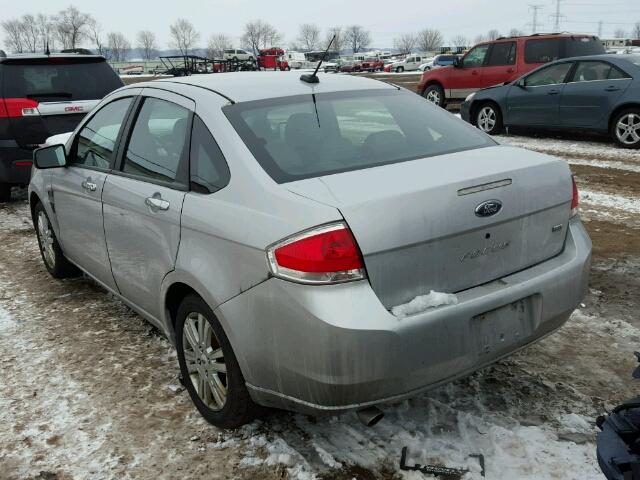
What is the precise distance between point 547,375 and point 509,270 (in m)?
1.04

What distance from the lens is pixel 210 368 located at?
9.75ft

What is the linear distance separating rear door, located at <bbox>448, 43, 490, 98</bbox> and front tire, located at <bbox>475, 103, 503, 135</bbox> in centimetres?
302

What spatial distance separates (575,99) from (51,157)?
9.19m

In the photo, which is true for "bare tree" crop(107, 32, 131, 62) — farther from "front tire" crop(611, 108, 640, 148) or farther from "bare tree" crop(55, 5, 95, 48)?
"front tire" crop(611, 108, 640, 148)

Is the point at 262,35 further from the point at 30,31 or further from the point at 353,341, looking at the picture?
the point at 353,341

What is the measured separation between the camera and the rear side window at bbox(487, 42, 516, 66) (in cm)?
1454

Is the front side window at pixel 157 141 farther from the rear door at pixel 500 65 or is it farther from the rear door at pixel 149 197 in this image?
the rear door at pixel 500 65

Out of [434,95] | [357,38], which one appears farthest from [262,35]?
[434,95]

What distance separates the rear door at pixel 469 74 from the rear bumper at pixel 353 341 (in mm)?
13571

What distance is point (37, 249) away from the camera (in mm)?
6309

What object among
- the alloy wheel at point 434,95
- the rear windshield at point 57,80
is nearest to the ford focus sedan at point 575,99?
the alloy wheel at point 434,95

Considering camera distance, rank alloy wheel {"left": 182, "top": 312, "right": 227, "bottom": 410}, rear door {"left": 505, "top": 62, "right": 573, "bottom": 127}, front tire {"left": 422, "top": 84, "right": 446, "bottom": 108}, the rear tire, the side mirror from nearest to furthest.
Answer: alloy wheel {"left": 182, "top": 312, "right": 227, "bottom": 410}
the side mirror
the rear tire
rear door {"left": 505, "top": 62, "right": 573, "bottom": 127}
front tire {"left": 422, "top": 84, "right": 446, "bottom": 108}

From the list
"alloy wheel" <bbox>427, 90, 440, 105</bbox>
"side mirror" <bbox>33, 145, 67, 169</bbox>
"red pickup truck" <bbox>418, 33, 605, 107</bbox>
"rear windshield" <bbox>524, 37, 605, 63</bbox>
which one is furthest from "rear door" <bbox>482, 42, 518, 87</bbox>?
"side mirror" <bbox>33, 145, 67, 169</bbox>

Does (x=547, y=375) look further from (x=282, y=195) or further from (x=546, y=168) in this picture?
(x=282, y=195)
